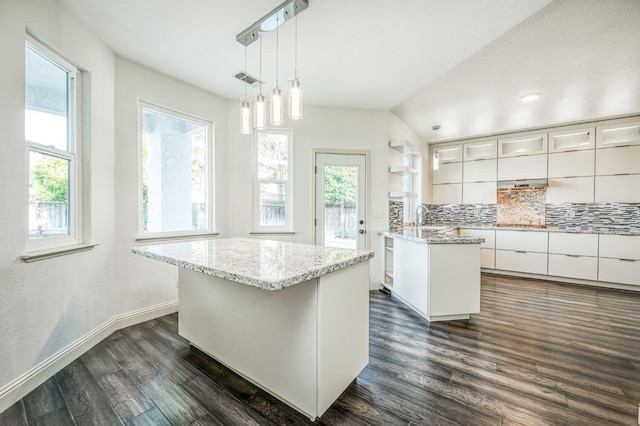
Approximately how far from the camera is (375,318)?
2840 millimetres

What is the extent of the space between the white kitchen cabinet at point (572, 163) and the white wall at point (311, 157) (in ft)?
10.3

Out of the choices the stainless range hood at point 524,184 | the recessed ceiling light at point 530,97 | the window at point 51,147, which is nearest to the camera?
the window at point 51,147

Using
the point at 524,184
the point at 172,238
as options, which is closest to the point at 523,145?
the point at 524,184

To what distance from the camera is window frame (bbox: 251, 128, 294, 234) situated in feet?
11.7

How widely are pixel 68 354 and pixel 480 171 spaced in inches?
246

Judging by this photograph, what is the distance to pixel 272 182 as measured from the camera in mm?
3617

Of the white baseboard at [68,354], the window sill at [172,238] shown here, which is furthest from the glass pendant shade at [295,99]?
the white baseboard at [68,354]

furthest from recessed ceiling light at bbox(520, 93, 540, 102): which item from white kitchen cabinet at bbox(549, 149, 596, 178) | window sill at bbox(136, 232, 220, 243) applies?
window sill at bbox(136, 232, 220, 243)

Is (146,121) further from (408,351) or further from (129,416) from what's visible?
(408,351)

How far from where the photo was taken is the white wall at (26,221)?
155 cm

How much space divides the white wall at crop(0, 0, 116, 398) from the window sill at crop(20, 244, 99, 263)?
4 cm

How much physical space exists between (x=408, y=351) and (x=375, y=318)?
2.27 ft

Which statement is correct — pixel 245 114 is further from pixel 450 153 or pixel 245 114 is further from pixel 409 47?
pixel 450 153

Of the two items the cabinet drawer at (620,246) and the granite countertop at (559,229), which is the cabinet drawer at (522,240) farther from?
the cabinet drawer at (620,246)
